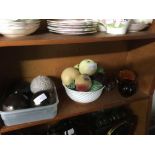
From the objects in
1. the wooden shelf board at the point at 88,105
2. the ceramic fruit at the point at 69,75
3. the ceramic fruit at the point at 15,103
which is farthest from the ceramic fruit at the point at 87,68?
the ceramic fruit at the point at 15,103

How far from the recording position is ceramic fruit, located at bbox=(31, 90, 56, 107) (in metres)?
0.83

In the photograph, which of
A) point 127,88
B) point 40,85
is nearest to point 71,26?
point 40,85

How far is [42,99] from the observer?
84cm

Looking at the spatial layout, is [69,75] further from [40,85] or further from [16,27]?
[16,27]

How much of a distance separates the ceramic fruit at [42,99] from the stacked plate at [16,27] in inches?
9.9

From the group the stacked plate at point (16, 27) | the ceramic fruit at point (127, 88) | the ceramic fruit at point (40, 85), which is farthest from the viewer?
the ceramic fruit at point (127, 88)

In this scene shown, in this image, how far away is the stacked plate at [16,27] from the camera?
2.27ft

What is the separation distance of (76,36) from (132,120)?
0.68 meters

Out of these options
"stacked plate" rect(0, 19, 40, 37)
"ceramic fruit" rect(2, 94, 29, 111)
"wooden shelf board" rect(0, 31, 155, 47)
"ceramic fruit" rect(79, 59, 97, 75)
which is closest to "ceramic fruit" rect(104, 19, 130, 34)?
"wooden shelf board" rect(0, 31, 155, 47)

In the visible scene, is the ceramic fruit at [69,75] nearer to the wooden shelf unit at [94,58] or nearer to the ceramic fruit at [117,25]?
the wooden shelf unit at [94,58]

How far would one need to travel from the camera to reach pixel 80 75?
952mm
